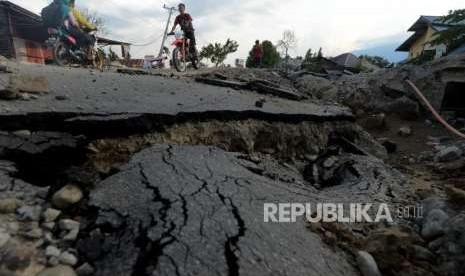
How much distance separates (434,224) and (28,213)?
2438 mm

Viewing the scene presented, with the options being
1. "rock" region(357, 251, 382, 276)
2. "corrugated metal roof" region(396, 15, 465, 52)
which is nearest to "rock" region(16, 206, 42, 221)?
"rock" region(357, 251, 382, 276)

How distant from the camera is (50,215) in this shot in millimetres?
1534

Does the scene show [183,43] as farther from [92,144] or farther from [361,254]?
[361,254]

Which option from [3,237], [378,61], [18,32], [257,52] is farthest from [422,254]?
[378,61]

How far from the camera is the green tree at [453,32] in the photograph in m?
6.82

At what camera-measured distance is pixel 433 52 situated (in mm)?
8531

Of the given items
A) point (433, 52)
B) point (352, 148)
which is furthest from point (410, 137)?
point (433, 52)

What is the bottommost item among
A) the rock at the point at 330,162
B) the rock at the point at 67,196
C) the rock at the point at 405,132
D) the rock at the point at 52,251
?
the rock at the point at 405,132

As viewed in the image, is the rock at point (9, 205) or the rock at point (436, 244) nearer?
the rock at point (9, 205)

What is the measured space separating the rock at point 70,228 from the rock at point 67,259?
0.12 meters

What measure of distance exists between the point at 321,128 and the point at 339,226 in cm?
231

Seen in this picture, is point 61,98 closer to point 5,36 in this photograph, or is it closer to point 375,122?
point 375,122

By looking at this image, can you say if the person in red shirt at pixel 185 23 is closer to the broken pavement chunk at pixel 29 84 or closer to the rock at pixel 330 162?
the broken pavement chunk at pixel 29 84

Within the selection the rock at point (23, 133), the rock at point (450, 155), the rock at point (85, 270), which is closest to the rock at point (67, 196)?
the rock at point (85, 270)
